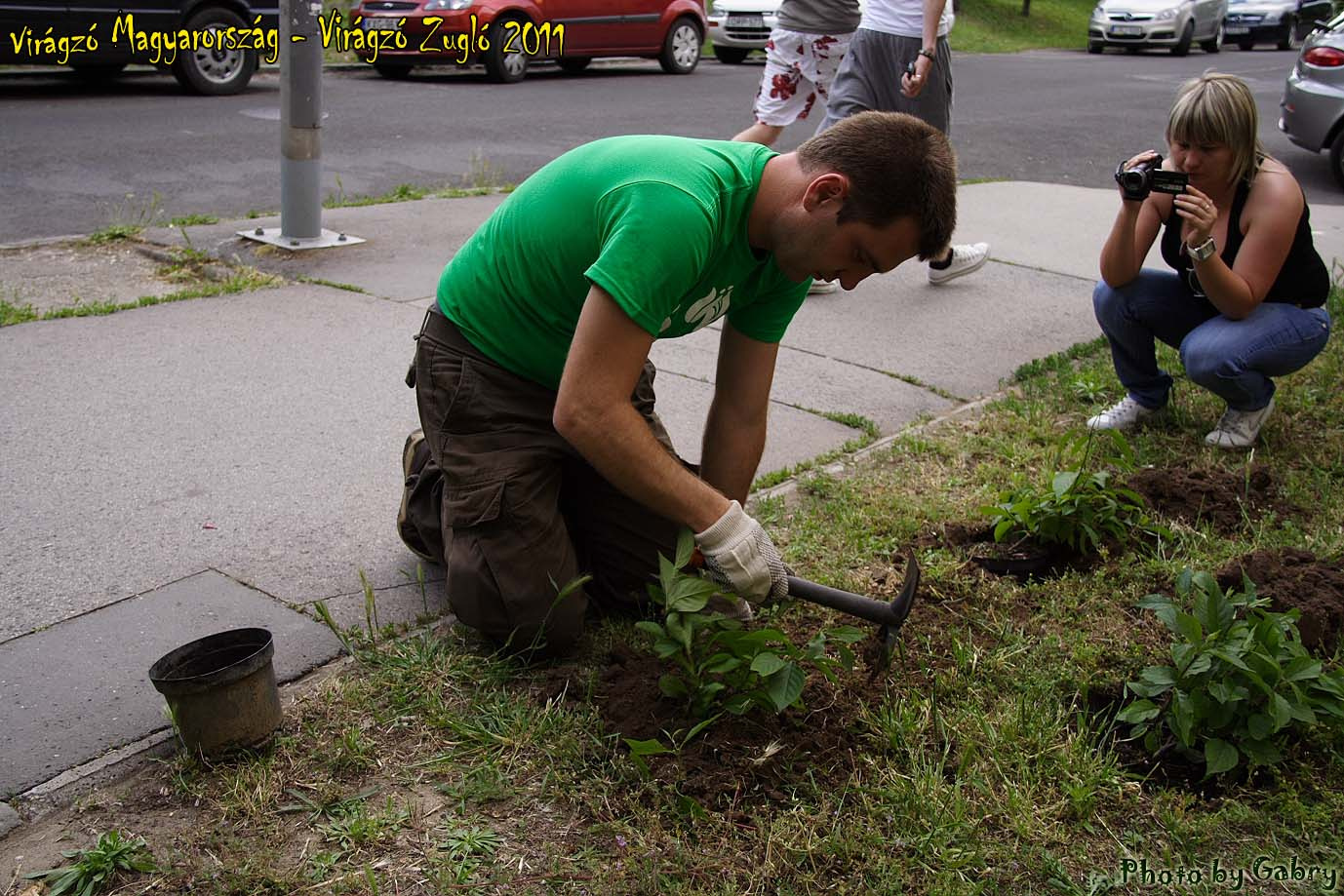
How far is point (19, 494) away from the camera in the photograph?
3.69 meters

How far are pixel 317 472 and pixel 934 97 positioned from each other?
358 centimetres

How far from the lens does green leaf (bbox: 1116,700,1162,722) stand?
2689 millimetres

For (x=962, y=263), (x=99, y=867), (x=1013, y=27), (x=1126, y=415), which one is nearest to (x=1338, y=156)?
(x=962, y=263)

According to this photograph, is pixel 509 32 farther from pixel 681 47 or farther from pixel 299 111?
pixel 299 111

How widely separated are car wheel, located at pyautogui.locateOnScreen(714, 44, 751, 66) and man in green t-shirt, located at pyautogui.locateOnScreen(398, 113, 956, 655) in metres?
16.1

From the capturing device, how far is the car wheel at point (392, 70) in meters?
14.5

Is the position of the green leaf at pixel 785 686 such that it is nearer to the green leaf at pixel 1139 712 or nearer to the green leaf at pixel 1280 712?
the green leaf at pixel 1139 712

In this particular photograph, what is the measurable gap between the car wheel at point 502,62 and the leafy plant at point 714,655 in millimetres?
12619

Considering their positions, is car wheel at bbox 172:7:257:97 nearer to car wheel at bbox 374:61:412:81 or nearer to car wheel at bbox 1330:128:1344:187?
car wheel at bbox 374:61:412:81

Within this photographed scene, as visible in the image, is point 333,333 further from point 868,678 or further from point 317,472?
point 868,678

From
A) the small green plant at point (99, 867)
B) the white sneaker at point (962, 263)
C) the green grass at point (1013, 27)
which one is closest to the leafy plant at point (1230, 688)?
the small green plant at point (99, 867)

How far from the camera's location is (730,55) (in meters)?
18.9

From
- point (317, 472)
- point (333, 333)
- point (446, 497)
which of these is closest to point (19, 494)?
point (317, 472)

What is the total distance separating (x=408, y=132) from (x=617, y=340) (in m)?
8.64
